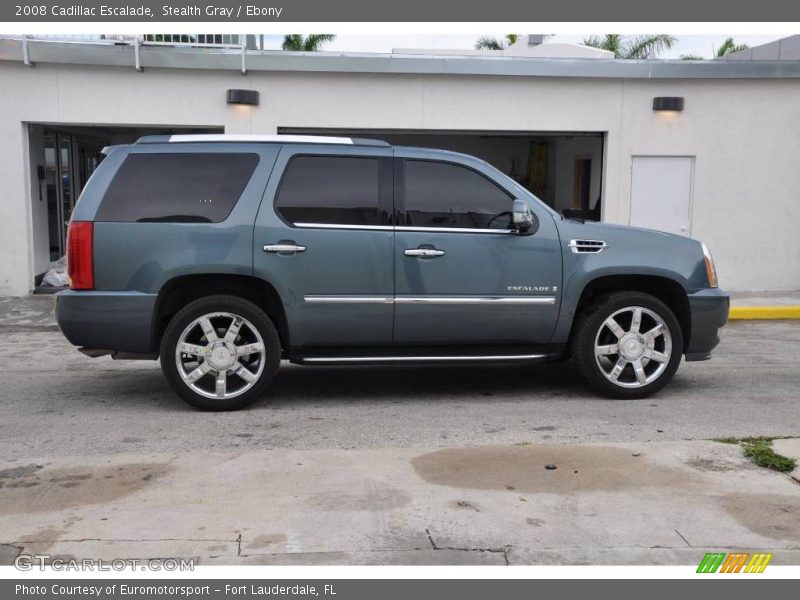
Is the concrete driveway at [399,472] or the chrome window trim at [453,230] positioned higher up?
the chrome window trim at [453,230]

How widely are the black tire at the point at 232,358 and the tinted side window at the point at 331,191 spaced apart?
76cm

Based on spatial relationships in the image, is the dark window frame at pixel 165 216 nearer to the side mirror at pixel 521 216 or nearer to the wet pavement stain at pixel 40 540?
the side mirror at pixel 521 216

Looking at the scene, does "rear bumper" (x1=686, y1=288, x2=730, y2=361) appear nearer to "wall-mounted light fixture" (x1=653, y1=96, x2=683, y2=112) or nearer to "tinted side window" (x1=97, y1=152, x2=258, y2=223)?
"tinted side window" (x1=97, y1=152, x2=258, y2=223)

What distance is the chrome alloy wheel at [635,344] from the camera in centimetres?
683

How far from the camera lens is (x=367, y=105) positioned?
13.1 metres

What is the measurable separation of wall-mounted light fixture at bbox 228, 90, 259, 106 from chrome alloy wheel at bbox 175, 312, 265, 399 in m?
6.96

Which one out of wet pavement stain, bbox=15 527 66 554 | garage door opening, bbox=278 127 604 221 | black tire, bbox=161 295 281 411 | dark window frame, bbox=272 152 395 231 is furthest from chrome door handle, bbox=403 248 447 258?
garage door opening, bbox=278 127 604 221

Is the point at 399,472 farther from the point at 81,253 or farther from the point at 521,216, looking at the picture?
the point at 81,253

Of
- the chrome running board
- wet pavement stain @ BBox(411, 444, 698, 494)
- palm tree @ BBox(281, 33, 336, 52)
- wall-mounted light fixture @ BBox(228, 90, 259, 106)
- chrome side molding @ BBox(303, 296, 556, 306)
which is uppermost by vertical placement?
palm tree @ BBox(281, 33, 336, 52)

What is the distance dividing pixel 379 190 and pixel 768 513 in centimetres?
352

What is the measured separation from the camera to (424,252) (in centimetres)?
655

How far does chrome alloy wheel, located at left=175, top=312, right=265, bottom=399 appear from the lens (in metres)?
6.40

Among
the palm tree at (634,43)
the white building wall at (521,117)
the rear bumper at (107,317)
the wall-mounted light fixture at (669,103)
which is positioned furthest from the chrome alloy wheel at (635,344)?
the palm tree at (634,43)

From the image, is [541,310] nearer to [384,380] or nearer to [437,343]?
[437,343]
